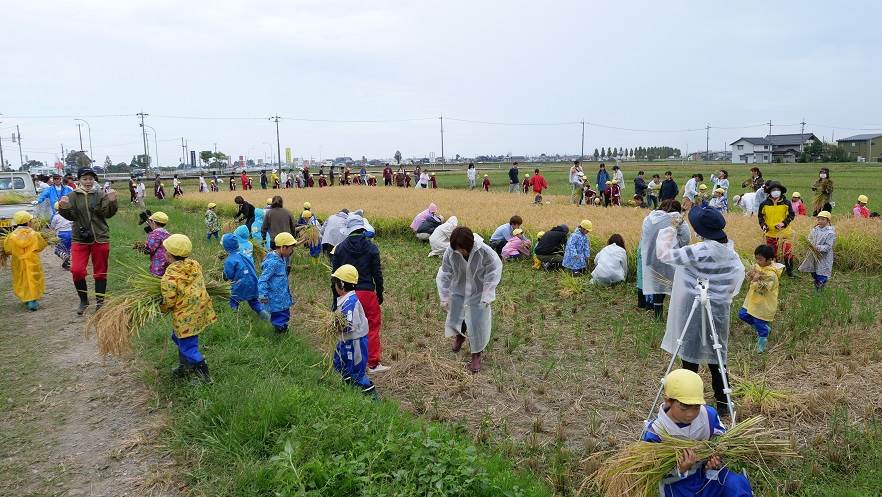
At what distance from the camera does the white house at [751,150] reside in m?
76.2

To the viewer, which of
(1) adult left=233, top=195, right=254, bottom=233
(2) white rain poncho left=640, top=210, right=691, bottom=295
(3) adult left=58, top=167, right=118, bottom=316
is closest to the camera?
(3) adult left=58, top=167, right=118, bottom=316

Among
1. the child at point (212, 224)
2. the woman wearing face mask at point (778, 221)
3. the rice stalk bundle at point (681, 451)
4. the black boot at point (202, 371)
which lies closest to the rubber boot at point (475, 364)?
the black boot at point (202, 371)

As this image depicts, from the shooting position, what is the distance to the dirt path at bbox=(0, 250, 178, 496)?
369 cm

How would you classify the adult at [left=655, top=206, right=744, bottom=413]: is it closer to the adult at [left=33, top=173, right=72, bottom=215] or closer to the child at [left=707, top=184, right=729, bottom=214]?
the child at [left=707, top=184, right=729, bottom=214]

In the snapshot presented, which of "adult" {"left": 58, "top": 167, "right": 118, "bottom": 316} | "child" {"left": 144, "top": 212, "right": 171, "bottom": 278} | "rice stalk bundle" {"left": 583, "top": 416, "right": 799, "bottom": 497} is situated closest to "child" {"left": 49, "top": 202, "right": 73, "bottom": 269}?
"adult" {"left": 58, "top": 167, "right": 118, "bottom": 316}

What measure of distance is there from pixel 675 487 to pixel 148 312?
422cm

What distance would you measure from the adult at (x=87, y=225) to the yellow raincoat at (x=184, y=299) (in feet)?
9.91

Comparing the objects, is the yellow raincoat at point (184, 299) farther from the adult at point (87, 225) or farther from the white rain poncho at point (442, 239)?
the white rain poncho at point (442, 239)

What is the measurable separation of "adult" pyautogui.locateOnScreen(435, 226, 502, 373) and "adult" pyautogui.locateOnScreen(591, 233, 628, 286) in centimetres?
370

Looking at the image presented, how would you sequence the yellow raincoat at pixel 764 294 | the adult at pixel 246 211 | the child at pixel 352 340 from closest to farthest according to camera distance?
the child at pixel 352 340 < the yellow raincoat at pixel 764 294 < the adult at pixel 246 211

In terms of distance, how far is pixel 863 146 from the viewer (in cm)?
7269

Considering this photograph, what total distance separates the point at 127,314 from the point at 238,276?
217 centimetres

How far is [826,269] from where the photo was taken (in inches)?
334

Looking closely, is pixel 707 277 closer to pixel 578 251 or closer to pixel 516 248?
pixel 578 251
